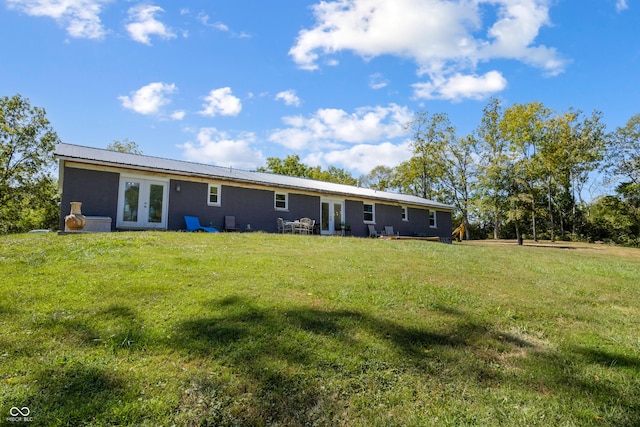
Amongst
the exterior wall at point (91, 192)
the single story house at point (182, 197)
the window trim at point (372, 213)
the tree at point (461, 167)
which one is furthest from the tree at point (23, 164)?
the tree at point (461, 167)

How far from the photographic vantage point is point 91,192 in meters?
11.8

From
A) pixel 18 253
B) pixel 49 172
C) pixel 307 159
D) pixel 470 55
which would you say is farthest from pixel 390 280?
pixel 307 159

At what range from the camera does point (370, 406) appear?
249cm

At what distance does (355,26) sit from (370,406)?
10290mm

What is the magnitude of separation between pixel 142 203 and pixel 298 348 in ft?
38.5

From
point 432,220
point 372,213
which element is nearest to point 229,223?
point 372,213

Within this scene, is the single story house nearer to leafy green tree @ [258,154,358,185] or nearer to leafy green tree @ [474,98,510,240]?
leafy green tree @ [474,98,510,240]

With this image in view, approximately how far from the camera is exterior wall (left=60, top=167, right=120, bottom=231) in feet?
37.2

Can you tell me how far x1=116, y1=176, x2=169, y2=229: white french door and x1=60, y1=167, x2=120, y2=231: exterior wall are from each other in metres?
0.22

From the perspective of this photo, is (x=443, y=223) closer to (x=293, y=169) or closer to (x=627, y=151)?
(x=627, y=151)

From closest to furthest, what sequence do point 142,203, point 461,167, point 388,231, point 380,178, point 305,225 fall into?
point 142,203 < point 305,225 < point 388,231 < point 461,167 < point 380,178

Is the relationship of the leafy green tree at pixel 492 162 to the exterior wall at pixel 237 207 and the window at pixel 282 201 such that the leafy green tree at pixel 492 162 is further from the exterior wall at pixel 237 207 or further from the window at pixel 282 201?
the window at pixel 282 201

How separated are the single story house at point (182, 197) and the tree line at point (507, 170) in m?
12.0

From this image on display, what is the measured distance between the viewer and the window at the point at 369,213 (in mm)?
20297
